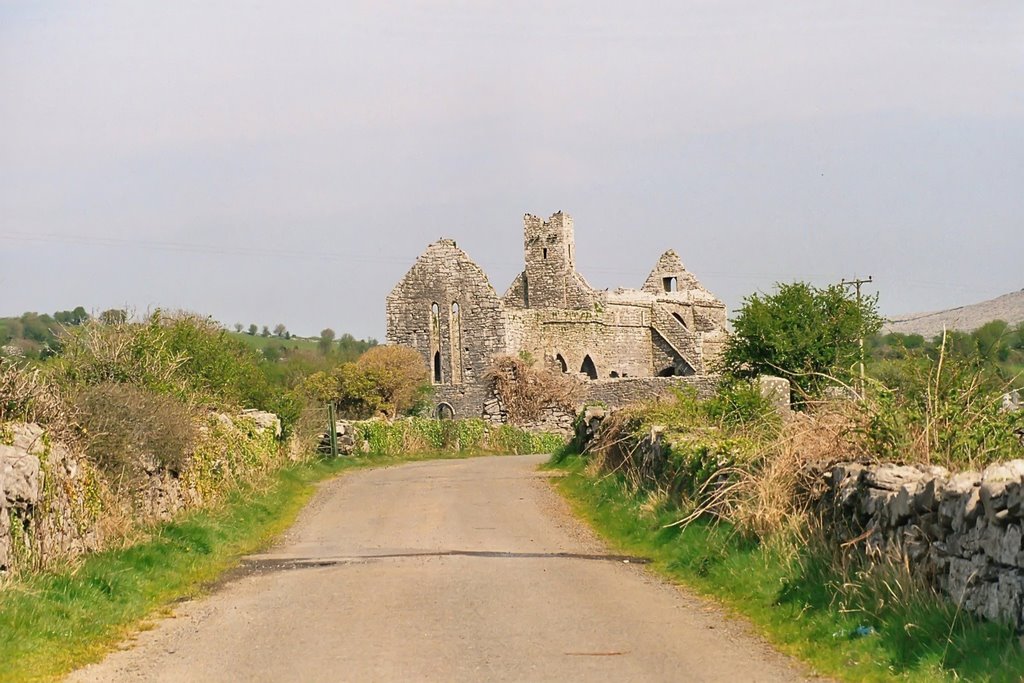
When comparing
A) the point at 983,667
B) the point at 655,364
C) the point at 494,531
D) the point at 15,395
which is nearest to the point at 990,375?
the point at 983,667

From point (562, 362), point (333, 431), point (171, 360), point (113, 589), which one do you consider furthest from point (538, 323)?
point (113, 589)

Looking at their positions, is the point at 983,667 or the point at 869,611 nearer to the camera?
the point at 983,667

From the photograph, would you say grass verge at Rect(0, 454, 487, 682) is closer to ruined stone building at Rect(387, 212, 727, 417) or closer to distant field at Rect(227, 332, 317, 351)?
ruined stone building at Rect(387, 212, 727, 417)

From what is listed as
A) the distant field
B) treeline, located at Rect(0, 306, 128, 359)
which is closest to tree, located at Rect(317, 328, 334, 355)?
the distant field

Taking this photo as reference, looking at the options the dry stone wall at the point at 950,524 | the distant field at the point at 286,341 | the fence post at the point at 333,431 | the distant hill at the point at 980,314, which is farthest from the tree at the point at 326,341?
the dry stone wall at the point at 950,524

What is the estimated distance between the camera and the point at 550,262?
67875 millimetres

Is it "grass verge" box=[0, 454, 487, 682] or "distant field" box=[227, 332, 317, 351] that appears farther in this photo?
"distant field" box=[227, 332, 317, 351]

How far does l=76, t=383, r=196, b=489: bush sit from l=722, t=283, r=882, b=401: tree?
17854 millimetres

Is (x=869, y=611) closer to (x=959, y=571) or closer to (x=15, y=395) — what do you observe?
(x=959, y=571)

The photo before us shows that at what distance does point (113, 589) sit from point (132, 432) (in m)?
4.42

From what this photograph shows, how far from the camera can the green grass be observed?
891 centimetres

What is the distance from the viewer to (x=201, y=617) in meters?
12.7

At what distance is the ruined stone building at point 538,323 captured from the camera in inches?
2398

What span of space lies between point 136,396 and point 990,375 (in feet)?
37.4
